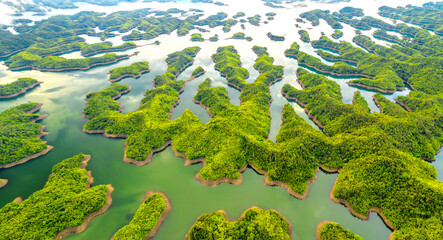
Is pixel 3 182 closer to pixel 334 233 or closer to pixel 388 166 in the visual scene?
pixel 334 233

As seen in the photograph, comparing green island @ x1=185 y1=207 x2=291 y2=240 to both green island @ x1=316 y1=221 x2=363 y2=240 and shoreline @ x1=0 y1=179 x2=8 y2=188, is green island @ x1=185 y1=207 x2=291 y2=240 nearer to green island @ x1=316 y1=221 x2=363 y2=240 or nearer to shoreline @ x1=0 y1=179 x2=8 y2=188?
green island @ x1=316 y1=221 x2=363 y2=240

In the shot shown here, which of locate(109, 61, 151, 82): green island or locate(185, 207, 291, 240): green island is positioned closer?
locate(185, 207, 291, 240): green island

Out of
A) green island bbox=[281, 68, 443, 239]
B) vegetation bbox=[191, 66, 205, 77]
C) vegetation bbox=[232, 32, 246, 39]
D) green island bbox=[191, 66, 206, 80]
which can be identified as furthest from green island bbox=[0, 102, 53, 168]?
vegetation bbox=[232, 32, 246, 39]

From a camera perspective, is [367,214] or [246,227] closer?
[246,227]

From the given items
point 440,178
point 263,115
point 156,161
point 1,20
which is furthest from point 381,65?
point 1,20

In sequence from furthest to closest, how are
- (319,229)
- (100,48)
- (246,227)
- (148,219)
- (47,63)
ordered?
1. (100,48)
2. (47,63)
3. (319,229)
4. (148,219)
5. (246,227)

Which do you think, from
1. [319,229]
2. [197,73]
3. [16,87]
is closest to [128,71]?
[197,73]
